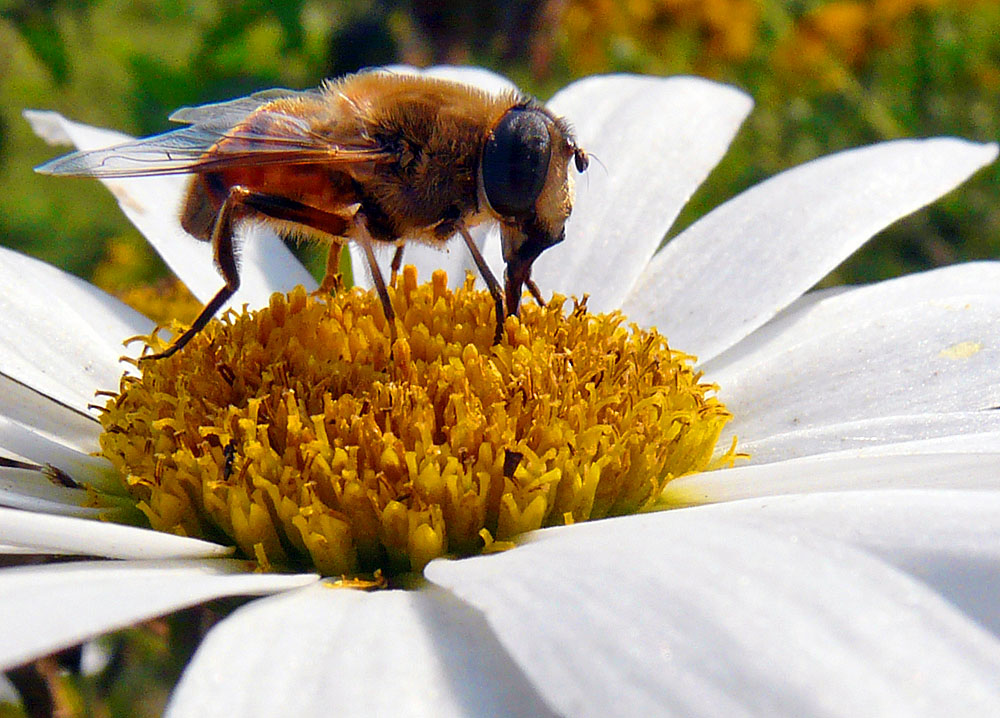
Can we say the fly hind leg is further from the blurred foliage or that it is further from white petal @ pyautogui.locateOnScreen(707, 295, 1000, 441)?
the blurred foliage

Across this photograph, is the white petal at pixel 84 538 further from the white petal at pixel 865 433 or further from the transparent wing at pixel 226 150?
the white petal at pixel 865 433

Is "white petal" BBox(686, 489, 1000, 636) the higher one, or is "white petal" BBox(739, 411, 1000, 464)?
"white petal" BBox(739, 411, 1000, 464)

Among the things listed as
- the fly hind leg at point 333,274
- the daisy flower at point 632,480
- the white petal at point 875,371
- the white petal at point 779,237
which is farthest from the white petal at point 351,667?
the white petal at point 779,237

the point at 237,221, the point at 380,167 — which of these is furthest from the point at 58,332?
the point at 380,167

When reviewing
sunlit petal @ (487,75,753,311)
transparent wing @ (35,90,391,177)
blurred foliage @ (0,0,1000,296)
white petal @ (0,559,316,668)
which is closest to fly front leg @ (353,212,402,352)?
transparent wing @ (35,90,391,177)

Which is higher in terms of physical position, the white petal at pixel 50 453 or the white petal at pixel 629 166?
the white petal at pixel 629 166

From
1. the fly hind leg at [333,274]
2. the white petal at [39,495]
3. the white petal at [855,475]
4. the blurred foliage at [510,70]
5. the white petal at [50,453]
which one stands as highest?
the blurred foliage at [510,70]

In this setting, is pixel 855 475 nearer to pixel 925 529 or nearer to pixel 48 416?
pixel 925 529
